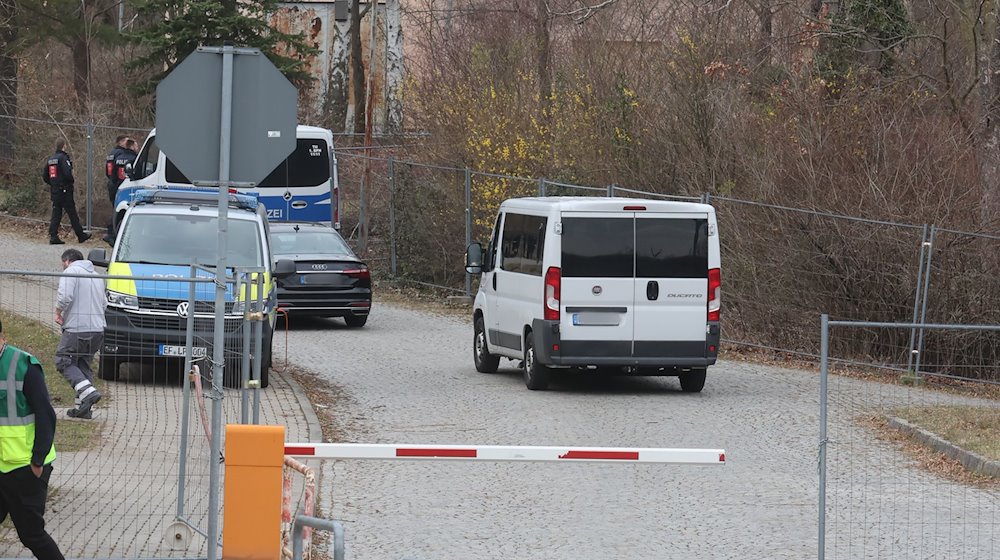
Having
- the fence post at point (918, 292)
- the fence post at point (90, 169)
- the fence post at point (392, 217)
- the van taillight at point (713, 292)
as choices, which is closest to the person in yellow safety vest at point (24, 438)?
the van taillight at point (713, 292)

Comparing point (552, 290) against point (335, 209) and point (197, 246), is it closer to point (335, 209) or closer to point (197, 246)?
point (197, 246)

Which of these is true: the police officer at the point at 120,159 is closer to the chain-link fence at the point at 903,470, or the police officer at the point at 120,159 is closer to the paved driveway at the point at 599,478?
the paved driveway at the point at 599,478

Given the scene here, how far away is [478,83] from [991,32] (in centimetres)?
1080

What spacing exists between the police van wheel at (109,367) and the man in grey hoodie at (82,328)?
183 mm

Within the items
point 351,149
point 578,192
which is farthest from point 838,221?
point 351,149

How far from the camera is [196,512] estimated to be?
30.1ft

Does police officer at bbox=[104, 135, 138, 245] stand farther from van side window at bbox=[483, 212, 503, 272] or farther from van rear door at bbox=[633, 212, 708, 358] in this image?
van rear door at bbox=[633, 212, 708, 358]

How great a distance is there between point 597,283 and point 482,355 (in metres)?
2.81

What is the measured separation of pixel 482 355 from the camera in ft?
60.3

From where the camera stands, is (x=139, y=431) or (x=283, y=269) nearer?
(x=139, y=431)

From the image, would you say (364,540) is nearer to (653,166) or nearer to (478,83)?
(653,166)

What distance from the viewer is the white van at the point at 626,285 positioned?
15977mm

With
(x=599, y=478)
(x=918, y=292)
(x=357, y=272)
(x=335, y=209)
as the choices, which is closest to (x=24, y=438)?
(x=599, y=478)

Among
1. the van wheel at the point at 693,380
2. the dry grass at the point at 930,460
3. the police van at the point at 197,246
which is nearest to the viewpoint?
the dry grass at the point at 930,460
